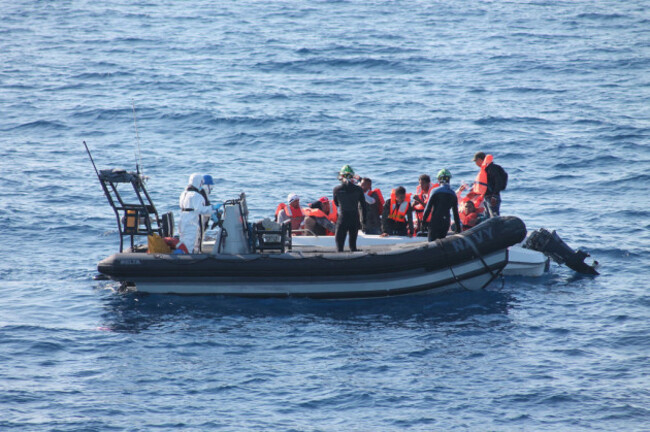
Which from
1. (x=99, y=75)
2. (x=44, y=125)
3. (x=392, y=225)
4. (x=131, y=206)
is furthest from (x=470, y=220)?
(x=99, y=75)

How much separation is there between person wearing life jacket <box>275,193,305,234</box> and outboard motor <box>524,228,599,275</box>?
3821mm

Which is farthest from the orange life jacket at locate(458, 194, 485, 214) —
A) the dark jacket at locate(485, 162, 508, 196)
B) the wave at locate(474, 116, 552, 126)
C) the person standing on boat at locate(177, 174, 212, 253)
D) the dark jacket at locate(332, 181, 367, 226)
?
the wave at locate(474, 116, 552, 126)

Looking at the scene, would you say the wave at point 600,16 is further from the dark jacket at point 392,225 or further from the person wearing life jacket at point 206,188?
the person wearing life jacket at point 206,188

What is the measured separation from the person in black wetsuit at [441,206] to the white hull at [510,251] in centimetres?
77

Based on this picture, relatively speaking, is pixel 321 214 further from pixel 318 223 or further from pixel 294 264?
pixel 294 264

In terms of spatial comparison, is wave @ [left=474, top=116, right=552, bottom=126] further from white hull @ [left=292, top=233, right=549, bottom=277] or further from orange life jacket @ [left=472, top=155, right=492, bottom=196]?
white hull @ [left=292, top=233, right=549, bottom=277]

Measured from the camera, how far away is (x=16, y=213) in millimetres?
17188

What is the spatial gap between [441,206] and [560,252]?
7.98ft

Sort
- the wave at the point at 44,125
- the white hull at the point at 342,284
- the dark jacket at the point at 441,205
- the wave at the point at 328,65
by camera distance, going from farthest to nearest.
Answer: the wave at the point at 328,65, the wave at the point at 44,125, the dark jacket at the point at 441,205, the white hull at the point at 342,284

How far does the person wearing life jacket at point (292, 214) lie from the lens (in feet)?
46.2

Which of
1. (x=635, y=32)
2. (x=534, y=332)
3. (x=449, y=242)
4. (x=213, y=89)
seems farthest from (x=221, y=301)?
(x=635, y=32)

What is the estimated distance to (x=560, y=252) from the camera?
13.7 m

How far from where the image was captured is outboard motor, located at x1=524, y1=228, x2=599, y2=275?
538 inches

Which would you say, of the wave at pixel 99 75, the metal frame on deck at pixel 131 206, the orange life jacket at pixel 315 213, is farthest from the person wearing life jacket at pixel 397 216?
the wave at pixel 99 75
